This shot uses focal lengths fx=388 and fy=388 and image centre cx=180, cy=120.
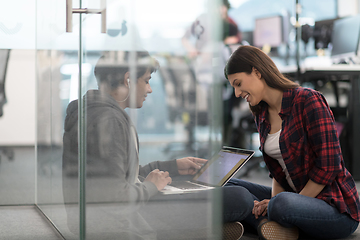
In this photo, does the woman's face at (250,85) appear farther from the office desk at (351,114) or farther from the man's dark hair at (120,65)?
the office desk at (351,114)

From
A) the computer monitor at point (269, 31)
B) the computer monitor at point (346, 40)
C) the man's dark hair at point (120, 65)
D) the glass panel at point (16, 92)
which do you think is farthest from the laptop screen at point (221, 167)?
the computer monitor at point (269, 31)

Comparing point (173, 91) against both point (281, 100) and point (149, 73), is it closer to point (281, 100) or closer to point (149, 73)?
point (149, 73)

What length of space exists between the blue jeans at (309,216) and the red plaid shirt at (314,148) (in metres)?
0.03

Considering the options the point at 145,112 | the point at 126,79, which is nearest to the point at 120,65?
the point at 126,79

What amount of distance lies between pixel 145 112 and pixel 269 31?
3.16 m

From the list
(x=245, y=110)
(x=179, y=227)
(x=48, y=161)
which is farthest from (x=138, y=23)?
(x=245, y=110)

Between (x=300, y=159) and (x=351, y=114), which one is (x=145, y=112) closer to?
(x=300, y=159)

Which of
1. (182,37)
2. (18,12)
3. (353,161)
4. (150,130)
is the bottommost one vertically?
(353,161)

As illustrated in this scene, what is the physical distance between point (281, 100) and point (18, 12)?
1290 millimetres

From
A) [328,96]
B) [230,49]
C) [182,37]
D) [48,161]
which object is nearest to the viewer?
[182,37]

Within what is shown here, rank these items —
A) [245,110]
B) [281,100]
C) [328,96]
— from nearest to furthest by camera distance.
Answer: [281,100] < [245,110] < [328,96]

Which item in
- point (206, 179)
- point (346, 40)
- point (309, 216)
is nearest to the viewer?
point (206, 179)

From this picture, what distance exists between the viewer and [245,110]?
3.68m

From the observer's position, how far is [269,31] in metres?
3.94
